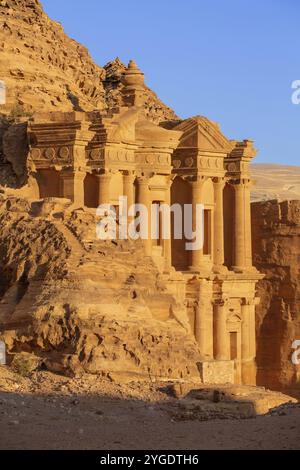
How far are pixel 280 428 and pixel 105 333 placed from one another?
5.95 meters

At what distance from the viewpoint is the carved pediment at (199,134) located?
167ft

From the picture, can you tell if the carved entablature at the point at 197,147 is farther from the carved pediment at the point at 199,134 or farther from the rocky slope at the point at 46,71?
the rocky slope at the point at 46,71

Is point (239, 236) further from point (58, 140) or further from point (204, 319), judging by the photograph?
point (58, 140)

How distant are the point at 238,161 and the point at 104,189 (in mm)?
8530

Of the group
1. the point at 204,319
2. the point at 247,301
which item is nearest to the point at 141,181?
the point at 204,319

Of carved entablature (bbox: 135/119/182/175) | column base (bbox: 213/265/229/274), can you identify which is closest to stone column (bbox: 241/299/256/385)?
column base (bbox: 213/265/229/274)

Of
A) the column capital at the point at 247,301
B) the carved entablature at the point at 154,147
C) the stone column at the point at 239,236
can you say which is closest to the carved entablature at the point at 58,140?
the carved entablature at the point at 154,147

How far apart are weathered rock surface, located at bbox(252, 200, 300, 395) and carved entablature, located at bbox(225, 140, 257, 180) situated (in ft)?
13.1

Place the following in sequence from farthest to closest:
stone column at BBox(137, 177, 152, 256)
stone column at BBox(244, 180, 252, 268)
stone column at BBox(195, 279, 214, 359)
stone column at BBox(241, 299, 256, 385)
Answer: stone column at BBox(244, 180, 252, 268) < stone column at BBox(241, 299, 256, 385) < stone column at BBox(195, 279, 214, 359) < stone column at BBox(137, 177, 152, 256)

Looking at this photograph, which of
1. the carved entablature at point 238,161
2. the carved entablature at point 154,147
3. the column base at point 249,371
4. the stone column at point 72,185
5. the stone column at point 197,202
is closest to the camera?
the stone column at point 72,185

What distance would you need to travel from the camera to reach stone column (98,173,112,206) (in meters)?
46.1

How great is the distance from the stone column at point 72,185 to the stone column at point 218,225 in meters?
7.38

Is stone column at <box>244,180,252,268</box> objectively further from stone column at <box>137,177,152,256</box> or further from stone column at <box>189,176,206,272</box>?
stone column at <box>137,177,152,256</box>
